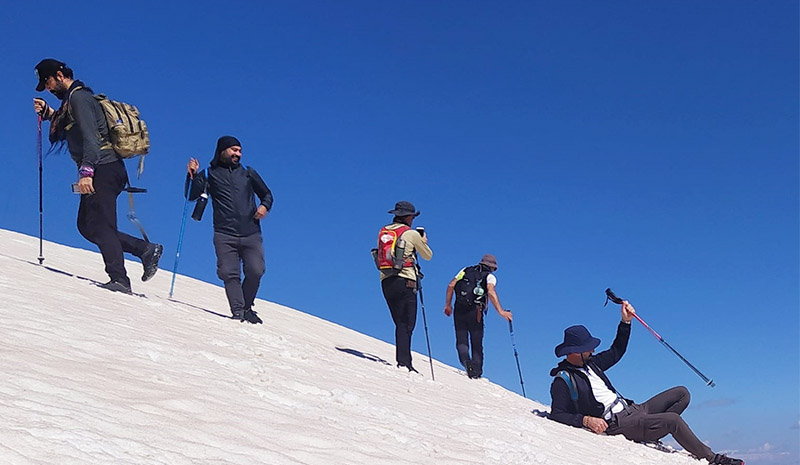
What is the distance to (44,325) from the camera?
18.2ft

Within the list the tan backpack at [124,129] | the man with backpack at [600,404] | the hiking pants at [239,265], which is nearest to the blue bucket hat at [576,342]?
the man with backpack at [600,404]

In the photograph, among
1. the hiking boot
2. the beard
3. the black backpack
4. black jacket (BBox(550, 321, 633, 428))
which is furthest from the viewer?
the black backpack

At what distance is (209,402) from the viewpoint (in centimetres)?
448

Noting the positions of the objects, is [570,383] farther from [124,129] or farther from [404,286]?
[124,129]

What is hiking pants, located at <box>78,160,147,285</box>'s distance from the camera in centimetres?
772

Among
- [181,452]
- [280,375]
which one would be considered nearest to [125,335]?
[280,375]

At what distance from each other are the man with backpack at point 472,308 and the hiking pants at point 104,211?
17.0 ft

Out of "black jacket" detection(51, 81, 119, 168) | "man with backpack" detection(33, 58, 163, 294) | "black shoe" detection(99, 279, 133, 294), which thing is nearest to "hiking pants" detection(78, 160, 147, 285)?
"man with backpack" detection(33, 58, 163, 294)

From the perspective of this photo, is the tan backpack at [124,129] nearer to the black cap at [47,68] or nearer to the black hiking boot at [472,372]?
the black cap at [47,68]

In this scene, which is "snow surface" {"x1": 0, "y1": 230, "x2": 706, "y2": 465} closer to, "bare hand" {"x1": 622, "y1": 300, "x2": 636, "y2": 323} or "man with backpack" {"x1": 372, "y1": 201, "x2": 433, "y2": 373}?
"man with backpack" {"x1": 372, "y1": 201, "x2": 433, "y2": 373}

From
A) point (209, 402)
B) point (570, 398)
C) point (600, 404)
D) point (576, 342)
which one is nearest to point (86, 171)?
point (209, 402)

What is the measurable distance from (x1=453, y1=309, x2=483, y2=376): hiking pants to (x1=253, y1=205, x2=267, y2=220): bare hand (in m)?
3.86

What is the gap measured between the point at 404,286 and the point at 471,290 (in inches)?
110

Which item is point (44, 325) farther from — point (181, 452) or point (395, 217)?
point (395, 217)
